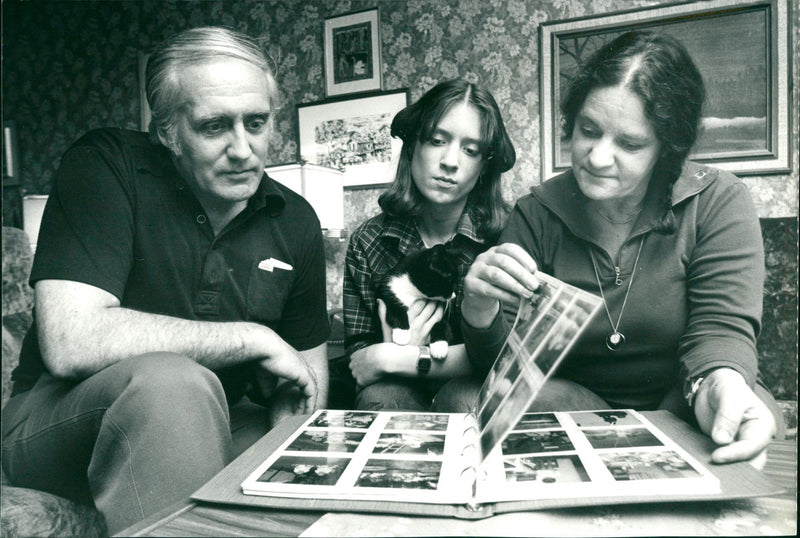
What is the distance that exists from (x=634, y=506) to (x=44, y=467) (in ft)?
2.12

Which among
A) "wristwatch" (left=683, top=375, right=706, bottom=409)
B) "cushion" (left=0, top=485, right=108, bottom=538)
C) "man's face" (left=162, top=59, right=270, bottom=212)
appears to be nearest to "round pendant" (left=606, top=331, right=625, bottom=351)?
"wristwatch" (left=683, top=375, right=706, bottom=409)

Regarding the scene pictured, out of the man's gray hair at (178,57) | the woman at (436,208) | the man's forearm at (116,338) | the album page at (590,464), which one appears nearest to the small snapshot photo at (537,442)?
the album page at (590,464)

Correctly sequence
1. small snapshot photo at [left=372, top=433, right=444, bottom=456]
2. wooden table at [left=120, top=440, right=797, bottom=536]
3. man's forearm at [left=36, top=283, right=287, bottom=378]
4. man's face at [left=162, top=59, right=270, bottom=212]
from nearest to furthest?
wooden table at [left=120, top=440, right=797, bottom=536]
small snapshot photo at [left=372, top=433, right=444, bottom=456]
man's forearm at [left=36, top=283, right=287, bottom=378]
man's face at [left=162, top=59, right=270, bottom=212]

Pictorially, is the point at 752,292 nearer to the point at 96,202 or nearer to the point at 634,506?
the point at 634,506

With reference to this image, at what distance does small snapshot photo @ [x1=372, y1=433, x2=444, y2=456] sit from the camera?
46 cm

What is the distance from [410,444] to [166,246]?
17.1 inches

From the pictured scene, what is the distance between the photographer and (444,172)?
761mm

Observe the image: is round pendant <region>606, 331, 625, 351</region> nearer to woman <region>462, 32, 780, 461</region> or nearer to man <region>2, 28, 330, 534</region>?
woman <region>462, 32, 780, 461</region>

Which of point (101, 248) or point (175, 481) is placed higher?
point (101, 248)

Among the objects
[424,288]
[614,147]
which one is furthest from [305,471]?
[614,147]

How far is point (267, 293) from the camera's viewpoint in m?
0.75

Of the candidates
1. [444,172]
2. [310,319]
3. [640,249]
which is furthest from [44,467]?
[640,249]

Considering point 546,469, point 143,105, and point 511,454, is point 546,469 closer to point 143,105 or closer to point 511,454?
point 511,454

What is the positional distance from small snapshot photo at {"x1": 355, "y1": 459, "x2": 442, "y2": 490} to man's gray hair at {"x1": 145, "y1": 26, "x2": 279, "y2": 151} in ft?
1.73
